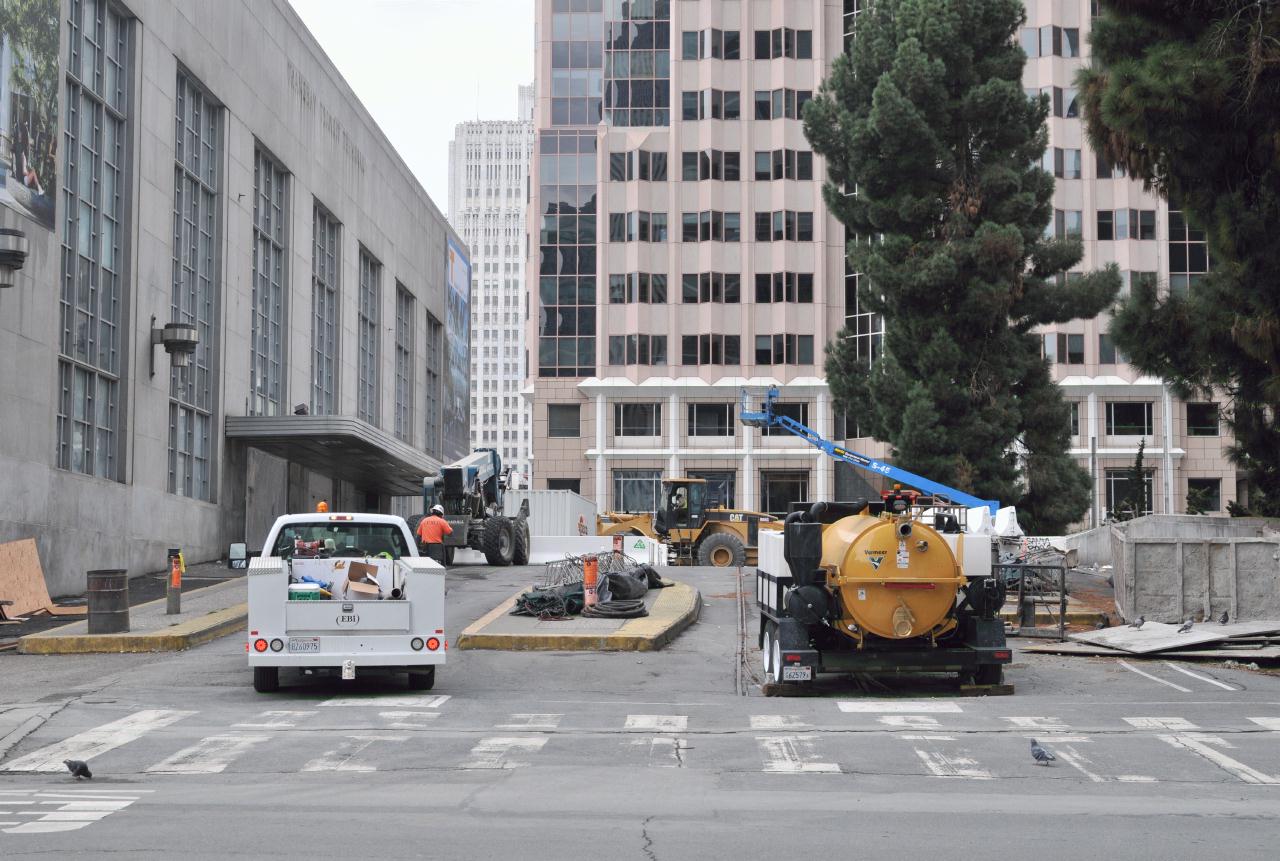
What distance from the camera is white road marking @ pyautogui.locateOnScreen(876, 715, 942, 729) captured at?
1395cm

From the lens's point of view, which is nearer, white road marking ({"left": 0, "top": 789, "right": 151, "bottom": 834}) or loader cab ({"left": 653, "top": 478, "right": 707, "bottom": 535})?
white road marking ({"left": 0, "top": 789, "right": 151, "bottom": 834})

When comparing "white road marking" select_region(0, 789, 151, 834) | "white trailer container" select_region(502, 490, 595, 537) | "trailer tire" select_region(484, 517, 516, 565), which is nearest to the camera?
"white road marking" select_region(0, 789, 151, 834)

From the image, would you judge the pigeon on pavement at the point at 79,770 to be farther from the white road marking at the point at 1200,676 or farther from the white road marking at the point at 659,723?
the white road marking at the point at 1200,676

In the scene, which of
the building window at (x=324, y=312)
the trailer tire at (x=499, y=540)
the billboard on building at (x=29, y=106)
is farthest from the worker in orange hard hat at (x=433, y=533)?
the building window at (x=324, y=312)

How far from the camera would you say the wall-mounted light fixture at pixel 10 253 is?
2523cm

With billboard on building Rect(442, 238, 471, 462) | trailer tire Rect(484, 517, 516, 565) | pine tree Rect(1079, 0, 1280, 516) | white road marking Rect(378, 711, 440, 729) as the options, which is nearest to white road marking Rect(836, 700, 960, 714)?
white road marking Rect(378, 711, 440, 729)

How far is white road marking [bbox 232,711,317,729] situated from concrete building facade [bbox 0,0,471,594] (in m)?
15.3

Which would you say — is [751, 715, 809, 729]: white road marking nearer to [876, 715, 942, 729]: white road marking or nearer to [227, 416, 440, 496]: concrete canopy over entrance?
[876, 715, 942, 729]: white road marking

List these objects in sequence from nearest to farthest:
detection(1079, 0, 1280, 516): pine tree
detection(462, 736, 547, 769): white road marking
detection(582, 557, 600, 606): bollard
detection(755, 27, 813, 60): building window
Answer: detection(462, 736, 547, 769): white road marking
detection(1079, 0, 1280, 516): pine tree
detection(582, 557, 600, 606): bollard
detection(755, 27, 813, 60): building window

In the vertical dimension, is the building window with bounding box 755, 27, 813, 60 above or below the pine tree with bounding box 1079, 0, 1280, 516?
above

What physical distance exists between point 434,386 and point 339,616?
185 feet

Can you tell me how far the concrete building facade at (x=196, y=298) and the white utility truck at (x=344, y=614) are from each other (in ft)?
47.3

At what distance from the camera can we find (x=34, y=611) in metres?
25.5

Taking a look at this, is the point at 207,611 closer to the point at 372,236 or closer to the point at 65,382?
the point at 65,382
